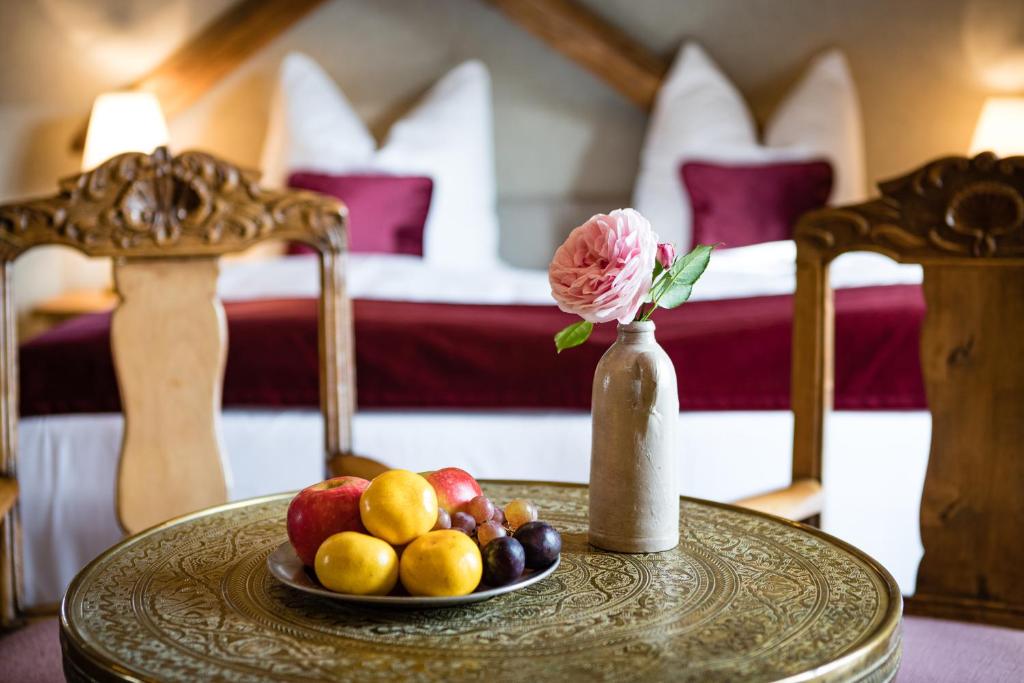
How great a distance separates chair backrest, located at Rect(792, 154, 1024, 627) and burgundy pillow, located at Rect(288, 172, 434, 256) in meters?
2.02

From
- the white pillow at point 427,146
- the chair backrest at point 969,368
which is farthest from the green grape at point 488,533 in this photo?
the white pillow at point 427,146

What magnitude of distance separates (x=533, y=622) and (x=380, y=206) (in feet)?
8.54

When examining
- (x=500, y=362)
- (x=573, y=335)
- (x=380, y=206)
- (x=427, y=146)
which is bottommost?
(x=500, y=362)

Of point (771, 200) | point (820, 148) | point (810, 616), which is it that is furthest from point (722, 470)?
point (820, 148)

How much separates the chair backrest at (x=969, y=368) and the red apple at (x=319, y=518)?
89 cm

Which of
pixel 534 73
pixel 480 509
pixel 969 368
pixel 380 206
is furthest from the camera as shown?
pixel 534 73

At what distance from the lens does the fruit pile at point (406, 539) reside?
2.94 ft

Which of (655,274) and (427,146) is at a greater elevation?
(427,146)

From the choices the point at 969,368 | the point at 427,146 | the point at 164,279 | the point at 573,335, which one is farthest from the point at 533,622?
the point at 427,146

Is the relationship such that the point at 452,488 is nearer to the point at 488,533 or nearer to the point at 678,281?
the point at 488,533

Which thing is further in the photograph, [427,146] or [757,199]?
[427,146]

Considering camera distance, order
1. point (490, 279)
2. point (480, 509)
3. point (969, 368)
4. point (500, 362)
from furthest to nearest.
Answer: point (490, 279) → point (500, 362) → point (969, 368) → point (480, 509)

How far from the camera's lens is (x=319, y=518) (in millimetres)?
958

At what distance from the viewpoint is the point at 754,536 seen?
1148 millimetres
